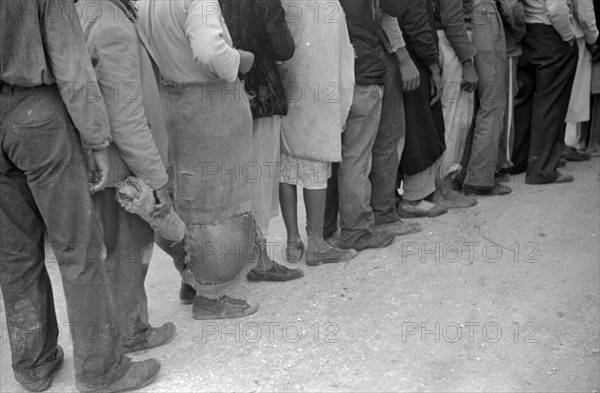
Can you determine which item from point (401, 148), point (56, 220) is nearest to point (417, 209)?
point (401, 148)

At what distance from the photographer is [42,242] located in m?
3.33

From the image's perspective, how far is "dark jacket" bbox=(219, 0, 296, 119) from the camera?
4.07 meters

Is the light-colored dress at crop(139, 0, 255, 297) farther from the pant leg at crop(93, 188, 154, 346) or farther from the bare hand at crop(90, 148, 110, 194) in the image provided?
the bare hand at crop(90, 148, 110, 194)

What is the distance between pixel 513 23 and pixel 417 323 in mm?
2855

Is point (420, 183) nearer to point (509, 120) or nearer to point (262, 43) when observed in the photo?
point (509, 120)

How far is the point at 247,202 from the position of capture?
158 inches

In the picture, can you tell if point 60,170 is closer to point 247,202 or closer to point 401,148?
point 247,202

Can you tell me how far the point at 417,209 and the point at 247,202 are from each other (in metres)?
1.98

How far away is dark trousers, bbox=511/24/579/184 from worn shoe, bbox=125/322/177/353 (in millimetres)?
3602

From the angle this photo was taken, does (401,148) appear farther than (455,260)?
Yes

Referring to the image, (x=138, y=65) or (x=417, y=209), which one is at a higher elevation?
(x=138, y=65)

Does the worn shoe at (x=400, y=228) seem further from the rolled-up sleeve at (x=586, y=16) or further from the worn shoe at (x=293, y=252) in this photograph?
the rolled-up sleeve at (x=586, y=16)

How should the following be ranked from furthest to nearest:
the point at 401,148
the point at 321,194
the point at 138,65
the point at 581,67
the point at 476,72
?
the point at 581,67, the point at 476,72, the point at 401,148, the point at 321,194, the point at 138,65

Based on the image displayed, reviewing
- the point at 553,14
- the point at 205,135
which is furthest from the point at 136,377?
the point at 553,14
